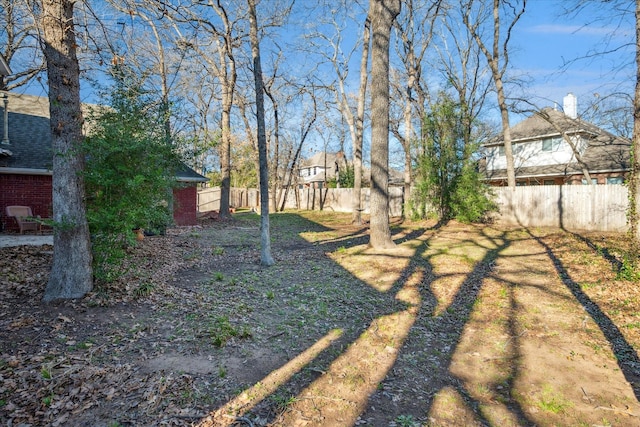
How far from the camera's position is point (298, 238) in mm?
11883

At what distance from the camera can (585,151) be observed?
19922 millimetres

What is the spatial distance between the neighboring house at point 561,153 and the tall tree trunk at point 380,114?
10.7m

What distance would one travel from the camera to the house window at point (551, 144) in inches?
793

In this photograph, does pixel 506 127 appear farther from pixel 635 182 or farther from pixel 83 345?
pixel 83 345

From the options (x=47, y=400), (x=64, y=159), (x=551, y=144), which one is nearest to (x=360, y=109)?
(x=551, y=144)

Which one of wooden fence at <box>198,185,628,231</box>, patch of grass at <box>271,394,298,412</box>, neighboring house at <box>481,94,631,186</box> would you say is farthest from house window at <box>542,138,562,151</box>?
patch of grass at <box>271,394,298,412</box>

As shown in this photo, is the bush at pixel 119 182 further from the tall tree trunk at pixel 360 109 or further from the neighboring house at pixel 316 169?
the neighboring house at pixel 316 169

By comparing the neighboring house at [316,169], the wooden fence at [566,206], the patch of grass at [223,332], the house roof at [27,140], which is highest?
the neighboring house at [316,169]

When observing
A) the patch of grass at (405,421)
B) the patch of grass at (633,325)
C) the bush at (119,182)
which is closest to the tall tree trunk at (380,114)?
the patch of grass at (633,325)

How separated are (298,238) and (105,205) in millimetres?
7473

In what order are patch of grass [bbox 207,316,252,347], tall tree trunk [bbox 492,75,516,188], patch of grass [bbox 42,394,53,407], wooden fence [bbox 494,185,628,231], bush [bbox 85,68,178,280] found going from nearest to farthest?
patch of grass [bbox 42,394,53,407] < patch of grass [bbox 207,316,252,347] < bush [bbox 85,68,178,280] < wooden fence [bbox 494,185,628,231] < tall tree trunk [bbox 492,75,516,188]

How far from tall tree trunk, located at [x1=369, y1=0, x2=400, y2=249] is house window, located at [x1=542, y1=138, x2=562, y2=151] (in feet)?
55.0

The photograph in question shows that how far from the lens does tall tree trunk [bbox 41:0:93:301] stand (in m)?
4.58

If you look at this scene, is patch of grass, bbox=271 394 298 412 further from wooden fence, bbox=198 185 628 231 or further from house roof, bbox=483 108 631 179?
house roof, bbox=483 108 631 179
